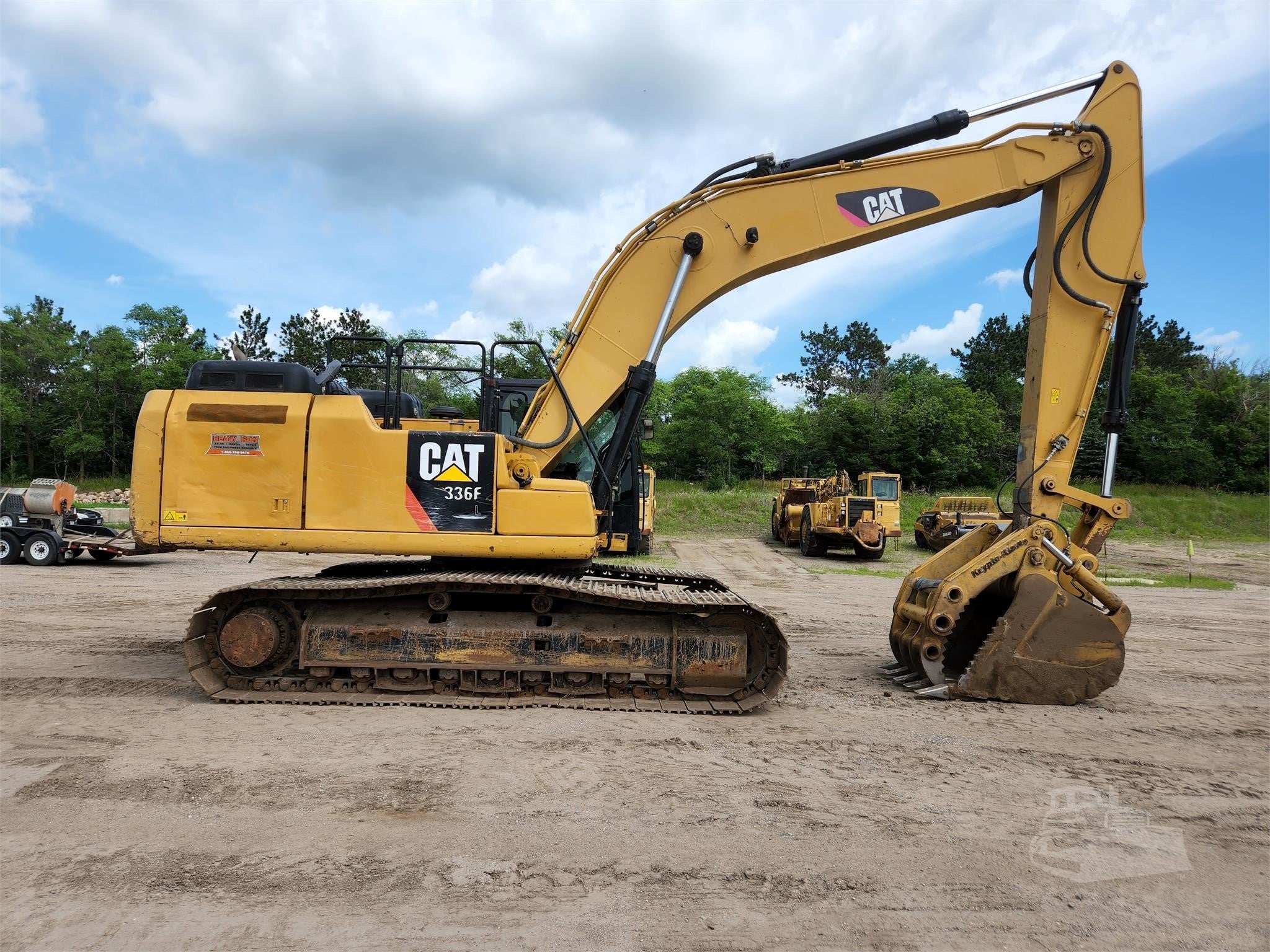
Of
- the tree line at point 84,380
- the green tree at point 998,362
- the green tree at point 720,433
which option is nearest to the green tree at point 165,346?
the tree line at point 84,380

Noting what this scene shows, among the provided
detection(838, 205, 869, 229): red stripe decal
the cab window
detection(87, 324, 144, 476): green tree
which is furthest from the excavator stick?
detection(87, 324, 144, 476): green tree

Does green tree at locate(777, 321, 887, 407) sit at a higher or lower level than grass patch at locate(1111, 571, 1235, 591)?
higher

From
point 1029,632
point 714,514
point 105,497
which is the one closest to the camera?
point 1029,632

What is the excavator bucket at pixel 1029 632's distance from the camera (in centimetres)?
594

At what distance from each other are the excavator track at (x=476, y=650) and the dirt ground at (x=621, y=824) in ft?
1.07

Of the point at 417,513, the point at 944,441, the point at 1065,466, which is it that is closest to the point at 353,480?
the point at 417,513

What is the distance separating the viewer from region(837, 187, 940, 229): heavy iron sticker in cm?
631

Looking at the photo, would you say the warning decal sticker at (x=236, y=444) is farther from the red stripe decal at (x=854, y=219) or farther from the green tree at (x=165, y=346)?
the green tree at (x=165, y=346)

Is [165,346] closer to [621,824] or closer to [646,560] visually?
[646,560]

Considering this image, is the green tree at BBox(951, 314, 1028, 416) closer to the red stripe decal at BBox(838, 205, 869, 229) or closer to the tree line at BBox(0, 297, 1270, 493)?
the tree line at BBox(0, 297, 1270, 493)

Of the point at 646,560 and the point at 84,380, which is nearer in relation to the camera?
the point at 646,560

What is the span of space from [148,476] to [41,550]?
13667 mm

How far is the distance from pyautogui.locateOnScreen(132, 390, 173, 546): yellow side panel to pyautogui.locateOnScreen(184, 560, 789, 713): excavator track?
2.42 feet

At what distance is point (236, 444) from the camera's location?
556 centimetres
